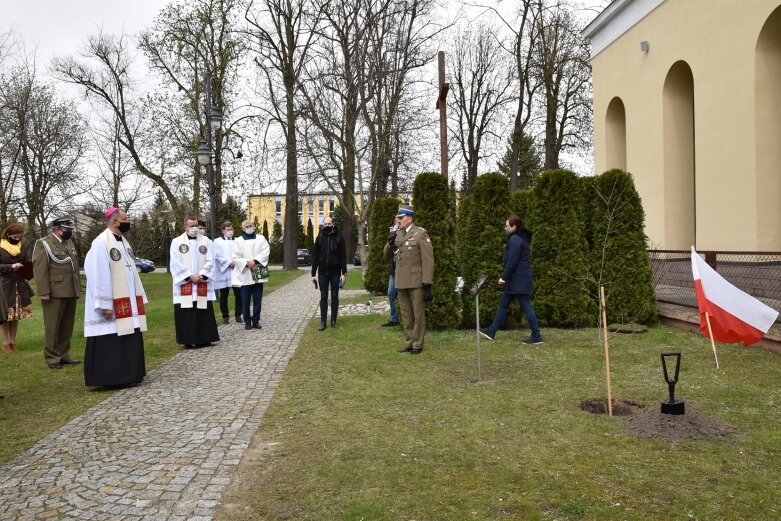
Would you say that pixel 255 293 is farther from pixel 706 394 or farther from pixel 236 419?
pixel 706 394

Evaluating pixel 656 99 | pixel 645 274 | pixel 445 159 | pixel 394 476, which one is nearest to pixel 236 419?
pixel 394 476

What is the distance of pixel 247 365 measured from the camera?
825 cm

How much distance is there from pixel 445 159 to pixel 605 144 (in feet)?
19.2

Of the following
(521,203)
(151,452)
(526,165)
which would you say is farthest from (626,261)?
(526,165)

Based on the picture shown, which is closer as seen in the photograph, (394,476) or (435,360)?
(394,476)

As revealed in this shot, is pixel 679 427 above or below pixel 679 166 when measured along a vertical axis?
below

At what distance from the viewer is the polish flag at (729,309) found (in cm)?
699

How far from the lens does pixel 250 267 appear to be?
38.4 ft

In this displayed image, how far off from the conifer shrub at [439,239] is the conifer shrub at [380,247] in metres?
7.82

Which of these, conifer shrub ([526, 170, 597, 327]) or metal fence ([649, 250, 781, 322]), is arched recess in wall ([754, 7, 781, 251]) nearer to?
metal fence ([649, 250, 781, 322])

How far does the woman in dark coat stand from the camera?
356 inches

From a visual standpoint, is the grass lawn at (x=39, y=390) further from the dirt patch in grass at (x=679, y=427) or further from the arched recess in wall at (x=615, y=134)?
the arched recess in wall at (x=615, y=134)

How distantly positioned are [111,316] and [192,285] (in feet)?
9.34

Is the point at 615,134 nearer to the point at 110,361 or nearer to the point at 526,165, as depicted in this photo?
the point at 110,361
